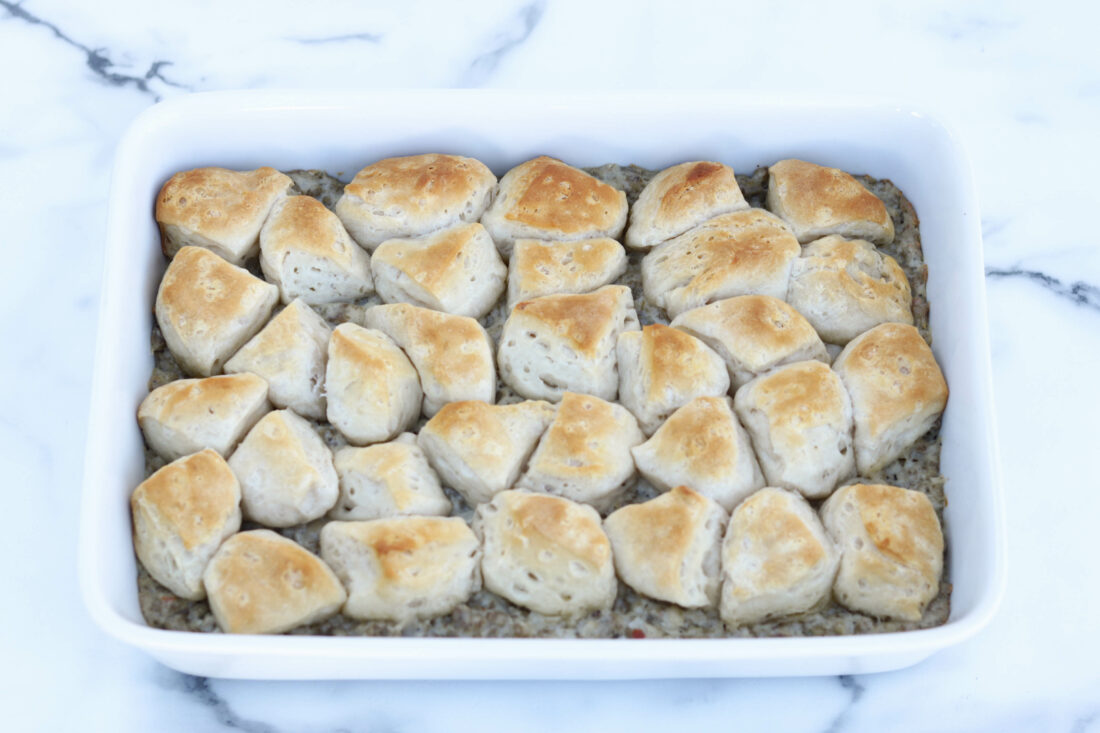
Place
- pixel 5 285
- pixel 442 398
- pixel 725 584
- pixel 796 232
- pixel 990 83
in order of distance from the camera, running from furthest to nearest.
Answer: pixel 990 83 < pixel 5 285 < pixel 796 232 < pixel 442 398 < pixel 725 584

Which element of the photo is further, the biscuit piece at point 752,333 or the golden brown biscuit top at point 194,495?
the biscuit piece at point 752,333

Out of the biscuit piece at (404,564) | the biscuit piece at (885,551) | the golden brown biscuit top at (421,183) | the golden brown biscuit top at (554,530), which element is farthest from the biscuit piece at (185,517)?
the biscuit piece at (885,551)

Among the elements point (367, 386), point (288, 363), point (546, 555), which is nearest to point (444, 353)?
point (367, 386)

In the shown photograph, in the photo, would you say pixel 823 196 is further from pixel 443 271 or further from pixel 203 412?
pixel 203 412

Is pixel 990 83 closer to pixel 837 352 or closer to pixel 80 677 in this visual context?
pixel 837 352

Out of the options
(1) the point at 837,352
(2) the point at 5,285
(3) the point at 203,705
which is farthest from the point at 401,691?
(2) the point at 5,285

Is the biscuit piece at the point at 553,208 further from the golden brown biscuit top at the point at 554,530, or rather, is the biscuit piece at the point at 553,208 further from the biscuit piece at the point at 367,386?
the golden brown biscuit top at the point at 554,530

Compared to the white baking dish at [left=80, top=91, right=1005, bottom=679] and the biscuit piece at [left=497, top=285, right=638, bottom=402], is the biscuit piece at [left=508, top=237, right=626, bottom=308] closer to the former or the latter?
the biscuit piece at [left=497, top=285, right=638, bottom=402]

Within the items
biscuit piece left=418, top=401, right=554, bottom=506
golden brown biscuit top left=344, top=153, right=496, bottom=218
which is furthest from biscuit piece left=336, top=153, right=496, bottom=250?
biscuit piece left=418, top=401, right=554, bottom=506
